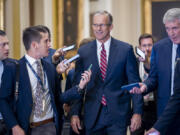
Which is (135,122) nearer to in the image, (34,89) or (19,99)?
(34,89)

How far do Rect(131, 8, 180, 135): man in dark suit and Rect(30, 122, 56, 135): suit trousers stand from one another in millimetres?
829

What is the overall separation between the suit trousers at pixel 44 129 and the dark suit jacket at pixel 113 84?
433 mm

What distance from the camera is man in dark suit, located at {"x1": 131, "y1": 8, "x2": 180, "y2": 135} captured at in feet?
12.8

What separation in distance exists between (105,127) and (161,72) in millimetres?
790

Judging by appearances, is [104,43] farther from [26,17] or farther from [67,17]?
[67,17]

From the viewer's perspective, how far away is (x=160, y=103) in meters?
4.13

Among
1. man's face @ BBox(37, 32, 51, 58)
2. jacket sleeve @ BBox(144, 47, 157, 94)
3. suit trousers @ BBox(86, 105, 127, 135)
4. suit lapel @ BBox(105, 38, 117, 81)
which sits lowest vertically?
suit trousers @ BBox(86, 105, 127, 135)

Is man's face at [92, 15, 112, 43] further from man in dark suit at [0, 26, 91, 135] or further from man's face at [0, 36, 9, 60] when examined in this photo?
man's face at [0, 36, 9, 60]

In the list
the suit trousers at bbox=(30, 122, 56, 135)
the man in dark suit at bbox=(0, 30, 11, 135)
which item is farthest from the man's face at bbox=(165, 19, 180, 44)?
the man in dark suit at bbox=(0, 30, 11, 135)

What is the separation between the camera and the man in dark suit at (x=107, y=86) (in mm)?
4199

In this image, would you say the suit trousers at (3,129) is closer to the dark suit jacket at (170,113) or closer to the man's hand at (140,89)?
the man's hand at (140,89)

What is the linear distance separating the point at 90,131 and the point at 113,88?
50 cm

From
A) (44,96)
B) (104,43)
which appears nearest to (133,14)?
(104,43)

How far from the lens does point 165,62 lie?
4.11 meters
